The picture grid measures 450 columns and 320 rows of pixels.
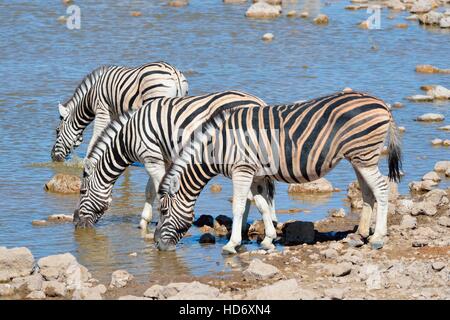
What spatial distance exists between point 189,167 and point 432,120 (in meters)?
8.32

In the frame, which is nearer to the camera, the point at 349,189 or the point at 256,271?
the point at 256,271

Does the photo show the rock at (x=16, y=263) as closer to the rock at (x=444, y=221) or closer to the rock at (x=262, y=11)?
the rock at (x=444, y=221)

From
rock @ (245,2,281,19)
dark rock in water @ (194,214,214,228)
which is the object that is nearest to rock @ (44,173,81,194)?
dark rock in water @ (194,214,214,228)

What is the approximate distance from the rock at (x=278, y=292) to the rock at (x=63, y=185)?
595cm

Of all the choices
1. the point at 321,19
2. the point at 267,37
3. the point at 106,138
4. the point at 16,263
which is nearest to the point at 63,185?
the point at 106,138

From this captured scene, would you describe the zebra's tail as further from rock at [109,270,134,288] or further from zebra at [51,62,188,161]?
zebra at [51,62,188,161]

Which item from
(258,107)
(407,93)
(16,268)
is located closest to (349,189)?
(258,107)

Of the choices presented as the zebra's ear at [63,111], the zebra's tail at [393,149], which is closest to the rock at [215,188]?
the zebra's ear at [63,111]

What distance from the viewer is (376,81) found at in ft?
81.6

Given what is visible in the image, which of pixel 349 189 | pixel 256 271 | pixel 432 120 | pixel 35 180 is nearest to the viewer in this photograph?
pixel 256 271

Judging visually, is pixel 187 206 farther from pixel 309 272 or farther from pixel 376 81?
pixel 376 81

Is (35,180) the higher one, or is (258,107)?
(258,107)

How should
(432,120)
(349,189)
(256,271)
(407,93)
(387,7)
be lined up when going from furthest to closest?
(387,7), (407,93), (432,120), (349,189), (256,271)

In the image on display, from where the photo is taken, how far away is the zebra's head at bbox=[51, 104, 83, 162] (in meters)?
19.0
